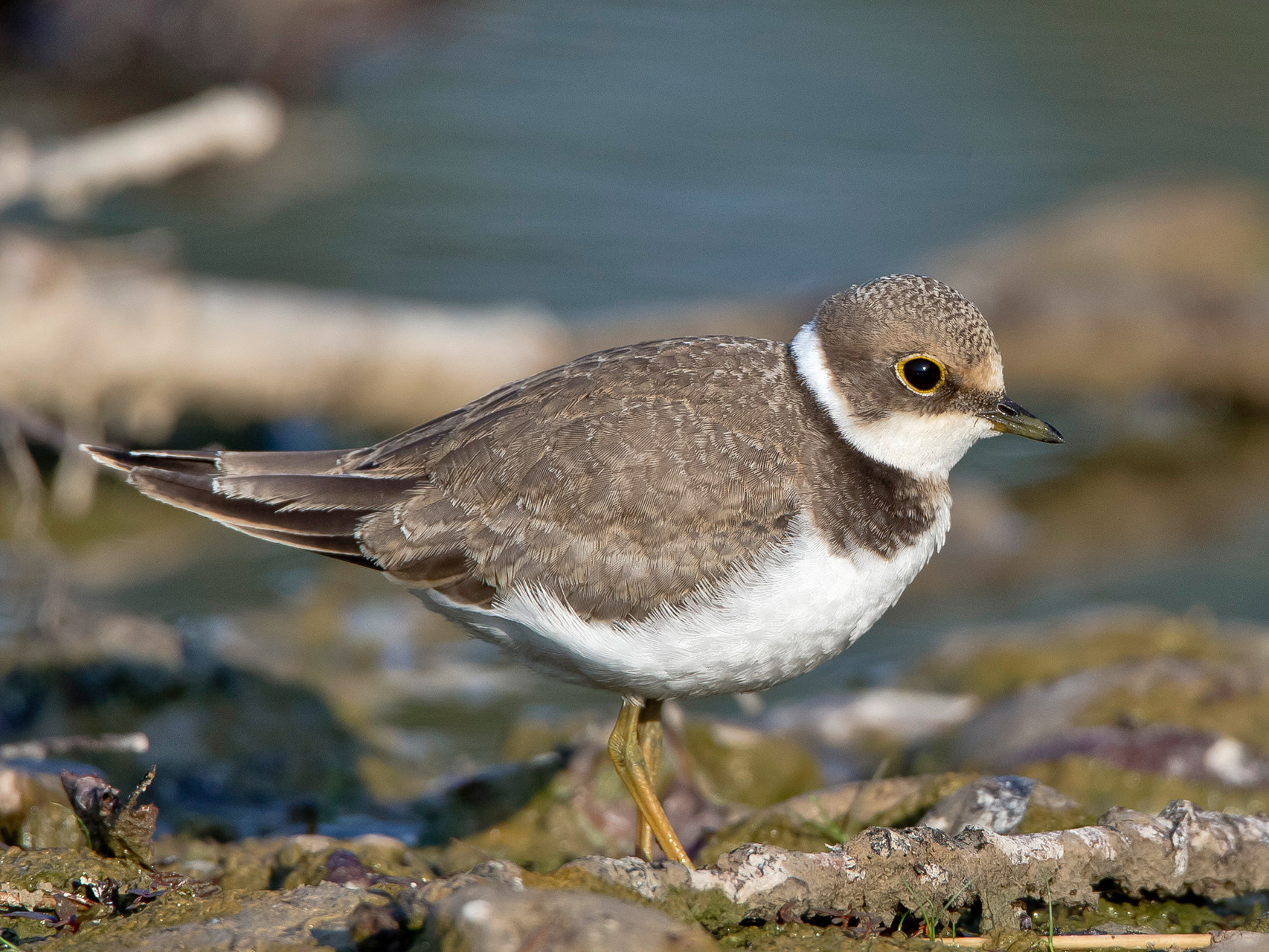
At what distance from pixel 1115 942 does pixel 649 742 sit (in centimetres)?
195

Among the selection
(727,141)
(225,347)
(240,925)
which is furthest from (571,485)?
(727,141)

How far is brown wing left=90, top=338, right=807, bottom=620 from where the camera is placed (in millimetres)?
4660

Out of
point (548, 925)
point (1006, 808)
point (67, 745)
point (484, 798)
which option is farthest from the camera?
point (484, 798)

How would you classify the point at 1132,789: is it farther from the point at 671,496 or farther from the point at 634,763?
the point at 671,496

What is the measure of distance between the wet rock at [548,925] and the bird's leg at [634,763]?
5.66 feet

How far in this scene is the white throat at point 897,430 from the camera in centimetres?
497

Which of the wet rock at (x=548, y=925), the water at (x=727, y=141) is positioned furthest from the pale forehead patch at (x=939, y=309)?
the water at (x=727, y=141)

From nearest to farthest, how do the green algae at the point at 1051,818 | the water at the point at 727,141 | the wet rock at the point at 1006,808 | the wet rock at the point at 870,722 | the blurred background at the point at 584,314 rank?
the wet rock at the point at 1006,808, the green algae at the point at 1051,818, the blurred background at the point at 584,314, the wet rock at the point at 870,722, the water at the point at 727,141

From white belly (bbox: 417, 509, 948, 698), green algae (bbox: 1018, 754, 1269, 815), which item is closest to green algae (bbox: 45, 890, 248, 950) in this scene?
white belly (bbox: 417, 509, 948, 698)

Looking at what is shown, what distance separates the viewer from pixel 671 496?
466 centimetres

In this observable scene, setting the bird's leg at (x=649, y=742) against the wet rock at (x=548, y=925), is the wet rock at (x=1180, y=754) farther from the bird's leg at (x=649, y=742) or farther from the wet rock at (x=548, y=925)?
the wet rock at (x=548, y=925)

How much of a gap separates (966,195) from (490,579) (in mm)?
10544

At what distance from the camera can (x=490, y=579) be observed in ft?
15.8

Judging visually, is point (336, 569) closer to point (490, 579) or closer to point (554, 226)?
point (490, 579)
